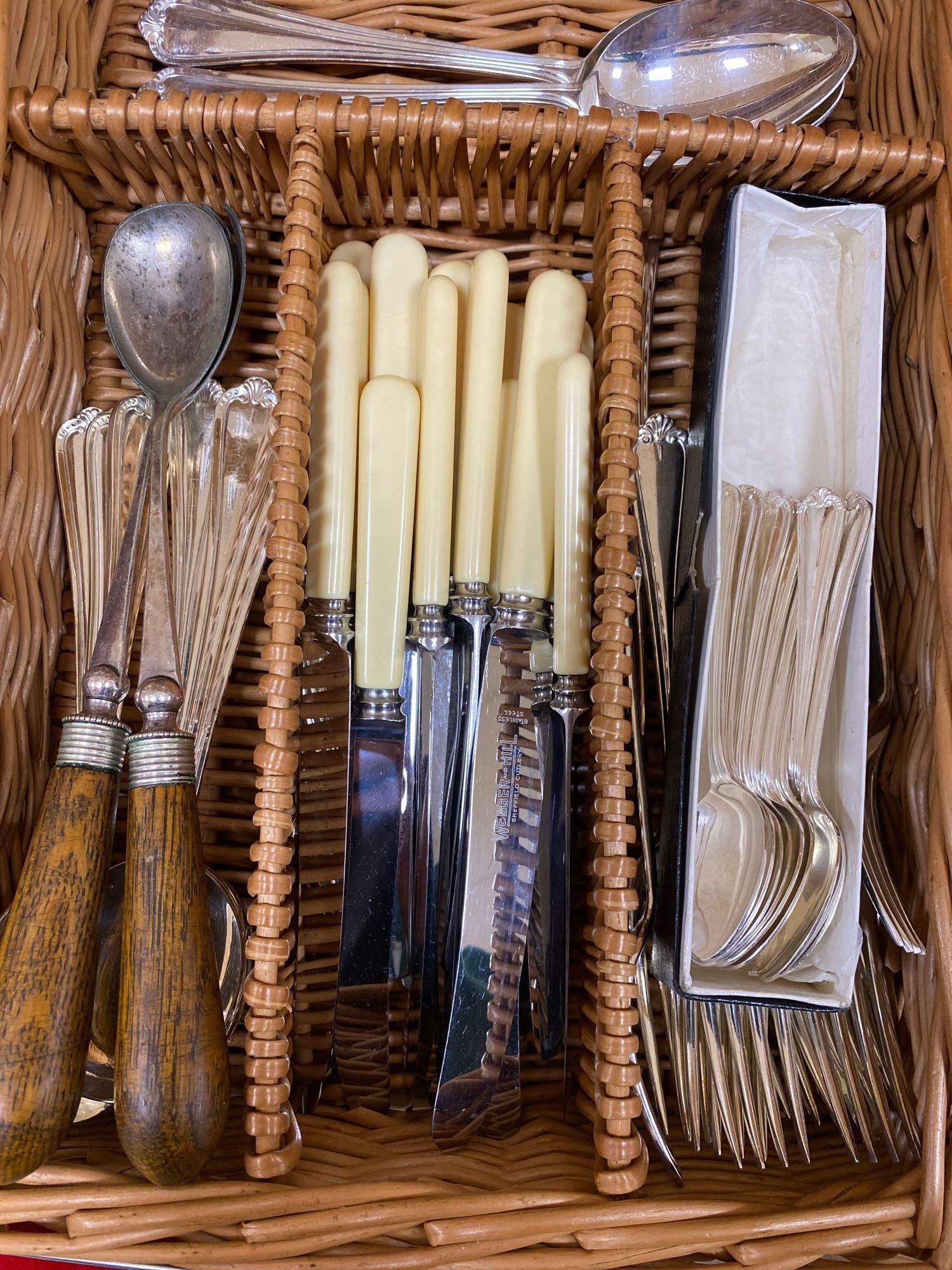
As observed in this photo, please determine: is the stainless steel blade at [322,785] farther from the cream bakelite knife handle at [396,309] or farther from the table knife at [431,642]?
the cream bakelite knife handle at [396,309]

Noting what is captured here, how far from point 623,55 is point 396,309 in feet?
0.95

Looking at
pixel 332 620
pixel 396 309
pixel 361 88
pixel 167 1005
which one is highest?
pixel 361 88

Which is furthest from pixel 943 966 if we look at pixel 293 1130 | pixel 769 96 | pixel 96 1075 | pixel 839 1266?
Result: pixel 769 96

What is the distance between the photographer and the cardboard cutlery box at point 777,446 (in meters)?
0.57

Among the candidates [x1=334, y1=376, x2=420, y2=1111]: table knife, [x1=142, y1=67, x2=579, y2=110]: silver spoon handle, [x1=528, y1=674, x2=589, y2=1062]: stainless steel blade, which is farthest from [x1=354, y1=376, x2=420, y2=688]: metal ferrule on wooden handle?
[x1=142, y1=67, x2=579, y2=110]: silver spoon handle

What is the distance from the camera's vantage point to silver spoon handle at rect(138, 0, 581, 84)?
734 millimetres

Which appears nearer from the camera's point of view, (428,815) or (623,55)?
(428,815)

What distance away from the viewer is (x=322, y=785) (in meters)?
0.62

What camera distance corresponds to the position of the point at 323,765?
62cm

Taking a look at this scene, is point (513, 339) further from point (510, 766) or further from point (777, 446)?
point (510, 766)

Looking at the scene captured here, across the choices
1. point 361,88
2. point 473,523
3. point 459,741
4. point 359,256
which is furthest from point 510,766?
point 361,88

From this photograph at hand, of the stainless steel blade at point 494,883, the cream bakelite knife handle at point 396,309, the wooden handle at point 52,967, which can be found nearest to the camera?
the wooden handle at point 52,967

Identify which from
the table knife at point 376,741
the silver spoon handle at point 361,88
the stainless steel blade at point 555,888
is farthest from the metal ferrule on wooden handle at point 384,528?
the silver spoon handle at point 361,88

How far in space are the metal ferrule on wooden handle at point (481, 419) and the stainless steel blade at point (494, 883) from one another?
0.18 feet
